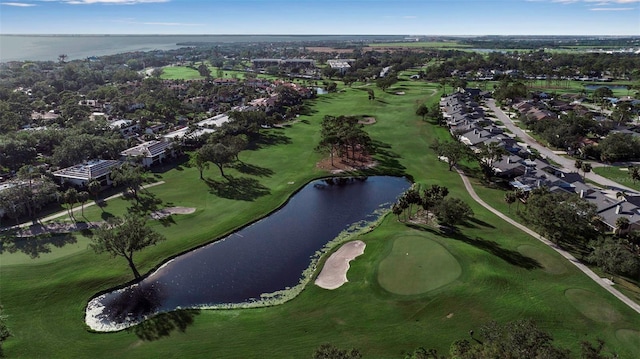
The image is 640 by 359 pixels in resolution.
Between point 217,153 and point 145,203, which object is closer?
point 145,203

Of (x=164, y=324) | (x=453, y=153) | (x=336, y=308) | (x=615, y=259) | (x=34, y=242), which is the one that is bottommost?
(x=164, y=324)

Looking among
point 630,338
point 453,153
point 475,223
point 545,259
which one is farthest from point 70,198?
point 630,338

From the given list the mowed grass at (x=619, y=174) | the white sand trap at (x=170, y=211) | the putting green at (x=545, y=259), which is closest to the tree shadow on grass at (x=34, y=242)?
the white sand trap at (x=170, y=211)

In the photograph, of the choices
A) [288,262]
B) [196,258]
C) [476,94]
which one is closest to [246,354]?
[288,262]

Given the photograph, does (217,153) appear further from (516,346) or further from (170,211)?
(516,346)

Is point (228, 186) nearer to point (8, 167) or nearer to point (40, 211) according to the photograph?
point (40, 211)

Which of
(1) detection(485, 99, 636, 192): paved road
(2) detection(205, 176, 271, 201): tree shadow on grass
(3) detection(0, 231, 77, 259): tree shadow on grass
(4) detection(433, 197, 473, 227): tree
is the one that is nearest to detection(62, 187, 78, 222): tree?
(3) detection(0, 231, 77, 259): tree shadow on grass

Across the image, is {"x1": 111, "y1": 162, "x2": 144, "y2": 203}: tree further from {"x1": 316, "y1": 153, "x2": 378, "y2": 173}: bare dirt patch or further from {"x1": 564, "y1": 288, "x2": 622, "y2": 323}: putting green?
{"x1": 564, "y1": 288, "x2": 622, "y2": 323}: putting green
